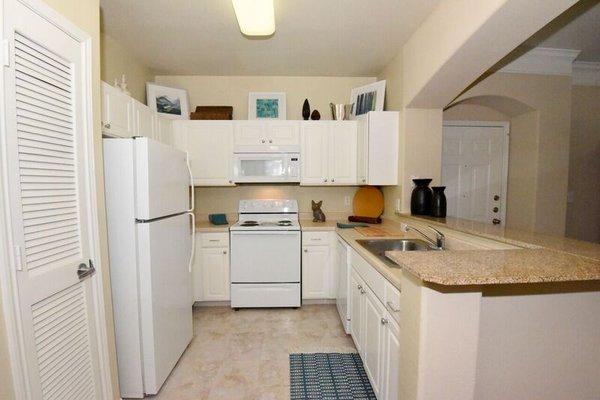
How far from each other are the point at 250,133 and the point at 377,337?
2362 mm

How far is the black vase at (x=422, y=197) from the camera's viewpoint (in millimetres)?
2434

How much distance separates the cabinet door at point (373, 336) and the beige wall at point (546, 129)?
8.07 ft

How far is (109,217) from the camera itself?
161cm

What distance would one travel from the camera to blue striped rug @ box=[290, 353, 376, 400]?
69.8 inches

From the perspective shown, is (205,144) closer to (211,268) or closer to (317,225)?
(211,268)

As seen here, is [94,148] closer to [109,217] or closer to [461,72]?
[109,217]

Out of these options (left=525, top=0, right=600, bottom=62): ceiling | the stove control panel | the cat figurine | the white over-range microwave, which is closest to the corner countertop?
the stove control panel

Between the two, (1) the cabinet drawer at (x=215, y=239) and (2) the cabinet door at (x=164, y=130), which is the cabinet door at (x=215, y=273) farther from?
(2) the cabinet door at (x=164, y=130)

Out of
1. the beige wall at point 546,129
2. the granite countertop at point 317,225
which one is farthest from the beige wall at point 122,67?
the beige wall at point 546,129

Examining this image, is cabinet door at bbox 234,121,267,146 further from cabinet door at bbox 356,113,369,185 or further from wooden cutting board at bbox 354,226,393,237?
wooden cutting board at bbox 354,226,393,237

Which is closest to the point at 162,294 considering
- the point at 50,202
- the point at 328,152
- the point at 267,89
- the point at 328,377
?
the point at 50,202

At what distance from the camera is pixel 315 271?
9.61 feet

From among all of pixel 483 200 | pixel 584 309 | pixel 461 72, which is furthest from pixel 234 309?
pixel 483 200

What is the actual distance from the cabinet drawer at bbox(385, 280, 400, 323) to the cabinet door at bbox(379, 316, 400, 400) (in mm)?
40
